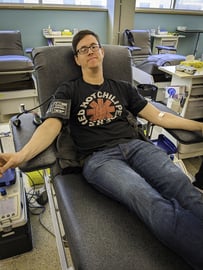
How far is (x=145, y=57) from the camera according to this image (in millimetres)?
3590

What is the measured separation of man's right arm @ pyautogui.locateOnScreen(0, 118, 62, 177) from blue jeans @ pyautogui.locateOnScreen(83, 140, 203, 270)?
0.22 meters

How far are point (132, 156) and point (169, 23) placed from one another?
4391 millimetres

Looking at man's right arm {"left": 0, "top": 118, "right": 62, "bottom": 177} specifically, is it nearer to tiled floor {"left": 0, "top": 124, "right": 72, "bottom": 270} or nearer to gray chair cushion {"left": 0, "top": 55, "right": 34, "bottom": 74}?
tiled floor {"left": 0, "top": 124, "right": 72, "bottom": 270}

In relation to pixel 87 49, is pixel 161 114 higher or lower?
lower

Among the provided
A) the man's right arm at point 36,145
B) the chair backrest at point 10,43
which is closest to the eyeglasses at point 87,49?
the man's right arm at point 36,145

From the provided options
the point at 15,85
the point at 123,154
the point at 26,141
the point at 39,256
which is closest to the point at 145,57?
the point at 15,85

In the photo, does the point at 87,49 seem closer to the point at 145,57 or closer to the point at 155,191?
the point at 155,191

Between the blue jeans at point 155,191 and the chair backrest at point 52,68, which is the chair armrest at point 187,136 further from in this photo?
the chair backrest at point 52,68

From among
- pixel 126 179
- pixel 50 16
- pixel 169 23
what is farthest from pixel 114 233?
pixel 169 23

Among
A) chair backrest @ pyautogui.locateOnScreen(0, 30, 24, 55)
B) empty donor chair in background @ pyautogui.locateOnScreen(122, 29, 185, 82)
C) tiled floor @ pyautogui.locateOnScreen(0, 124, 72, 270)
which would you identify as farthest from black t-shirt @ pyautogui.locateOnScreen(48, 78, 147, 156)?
chair backrest @ pyautogui.locateOnScreen(0, 30, 24, 55)

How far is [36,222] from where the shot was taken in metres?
1.38

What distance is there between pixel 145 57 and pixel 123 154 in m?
2.86

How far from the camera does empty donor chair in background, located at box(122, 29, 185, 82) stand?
111 inches

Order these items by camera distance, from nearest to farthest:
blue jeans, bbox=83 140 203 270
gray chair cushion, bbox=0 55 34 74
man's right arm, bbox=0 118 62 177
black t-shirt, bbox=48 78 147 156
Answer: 1. blue jeans, bbox=83 140 203 270
2. man's right arm, bbox=0 118 62 177
3. black t-shirt, bbox=48 78 147 156
4. gray chair cushion, bbox=0 55 34 74
